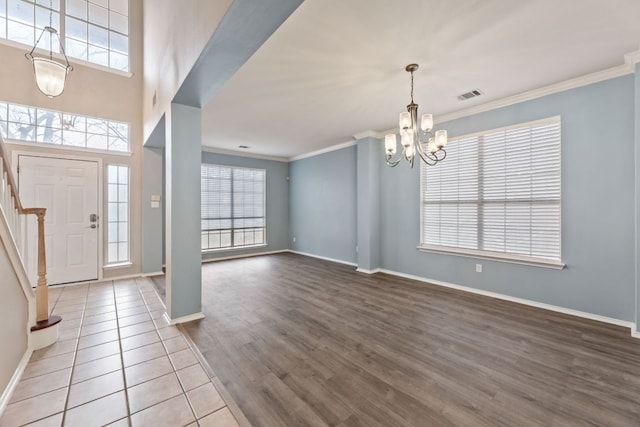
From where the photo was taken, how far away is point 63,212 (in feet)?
13.4

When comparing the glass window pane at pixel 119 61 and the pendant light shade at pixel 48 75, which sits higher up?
the glass window pane at pixel 119 61

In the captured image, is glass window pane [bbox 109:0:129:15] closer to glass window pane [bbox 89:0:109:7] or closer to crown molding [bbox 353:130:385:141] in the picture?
glass window pane [bbox 89:0:109:7]

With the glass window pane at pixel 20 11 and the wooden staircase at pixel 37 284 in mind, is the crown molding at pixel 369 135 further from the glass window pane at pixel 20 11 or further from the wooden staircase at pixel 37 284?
the glass window pane at pixel 20 11

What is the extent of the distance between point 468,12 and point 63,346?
4.38 m

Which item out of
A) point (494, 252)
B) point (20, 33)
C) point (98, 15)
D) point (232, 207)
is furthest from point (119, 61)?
point (494, 252)

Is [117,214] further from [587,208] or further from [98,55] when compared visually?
[587,208]

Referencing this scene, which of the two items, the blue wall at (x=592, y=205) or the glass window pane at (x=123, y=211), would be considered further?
the glass window pane at (x=123, y=211)

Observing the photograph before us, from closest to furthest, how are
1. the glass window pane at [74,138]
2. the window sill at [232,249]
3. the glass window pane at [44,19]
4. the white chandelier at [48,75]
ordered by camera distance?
the white chandelier at [48,75] < the glass window pane at [44,19] < the glass window pane at [74,138] < the window sill at [232,249]

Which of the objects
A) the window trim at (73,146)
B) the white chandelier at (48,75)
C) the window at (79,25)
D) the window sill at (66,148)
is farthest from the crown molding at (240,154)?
the white chandelier at (48,75)

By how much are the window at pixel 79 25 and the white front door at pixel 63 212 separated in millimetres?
1856

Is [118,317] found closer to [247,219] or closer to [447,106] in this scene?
[247,219]

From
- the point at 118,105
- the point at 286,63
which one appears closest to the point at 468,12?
the point at 286,63

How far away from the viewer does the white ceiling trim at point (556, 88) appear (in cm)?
264

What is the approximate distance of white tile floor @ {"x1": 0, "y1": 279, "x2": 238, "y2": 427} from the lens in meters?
1.56
